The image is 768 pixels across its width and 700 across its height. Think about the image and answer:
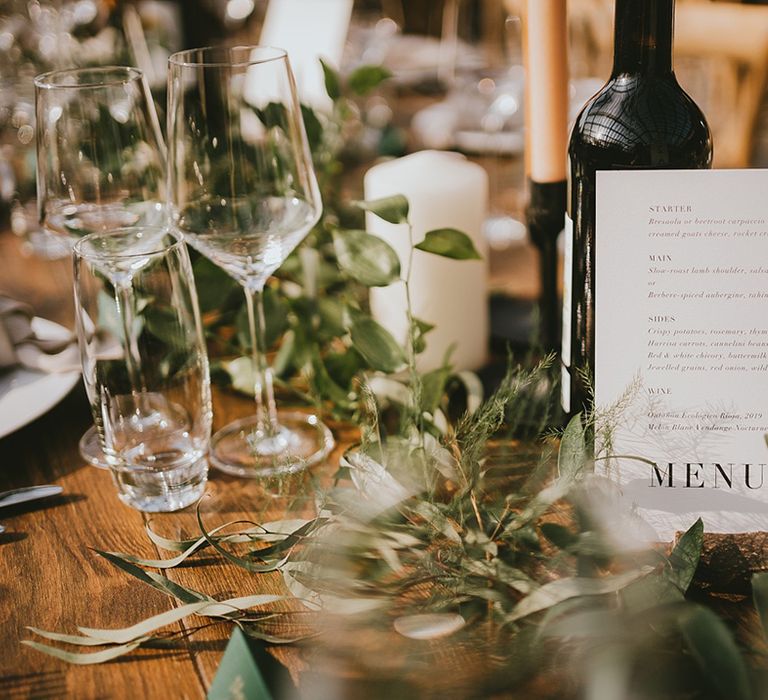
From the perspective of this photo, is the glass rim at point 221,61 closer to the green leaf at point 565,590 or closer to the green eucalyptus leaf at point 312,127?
the green eucalyptus leaf at point 312,127

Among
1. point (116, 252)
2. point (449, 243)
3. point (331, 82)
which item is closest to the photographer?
point (116, 252)

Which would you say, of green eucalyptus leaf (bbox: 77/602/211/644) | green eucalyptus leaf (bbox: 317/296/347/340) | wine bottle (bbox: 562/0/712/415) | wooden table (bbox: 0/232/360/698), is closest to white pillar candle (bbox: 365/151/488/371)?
green eucalyptus leaf (bbox: 317/296/347/340)

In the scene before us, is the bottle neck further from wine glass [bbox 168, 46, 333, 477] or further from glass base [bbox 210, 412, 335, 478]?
glass base [bbox 210, 412, 335, 478]

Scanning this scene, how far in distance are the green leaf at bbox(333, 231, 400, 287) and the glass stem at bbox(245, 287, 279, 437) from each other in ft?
0.28

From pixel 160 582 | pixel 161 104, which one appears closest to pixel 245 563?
pixel 160 582

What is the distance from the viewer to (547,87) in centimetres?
75

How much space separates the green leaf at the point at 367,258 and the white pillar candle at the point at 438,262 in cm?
7

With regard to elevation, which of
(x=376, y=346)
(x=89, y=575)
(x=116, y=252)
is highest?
(x=116, y=252)

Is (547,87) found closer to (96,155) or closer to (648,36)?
(648,36)

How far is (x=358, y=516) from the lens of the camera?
0.60 metres

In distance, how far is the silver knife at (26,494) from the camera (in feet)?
2.36

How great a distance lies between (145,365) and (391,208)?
0.78 feet

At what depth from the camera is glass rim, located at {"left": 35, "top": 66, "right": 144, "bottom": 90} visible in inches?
28.4

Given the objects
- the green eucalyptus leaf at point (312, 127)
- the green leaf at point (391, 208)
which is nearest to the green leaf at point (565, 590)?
the green leaf at point (391, 208)
